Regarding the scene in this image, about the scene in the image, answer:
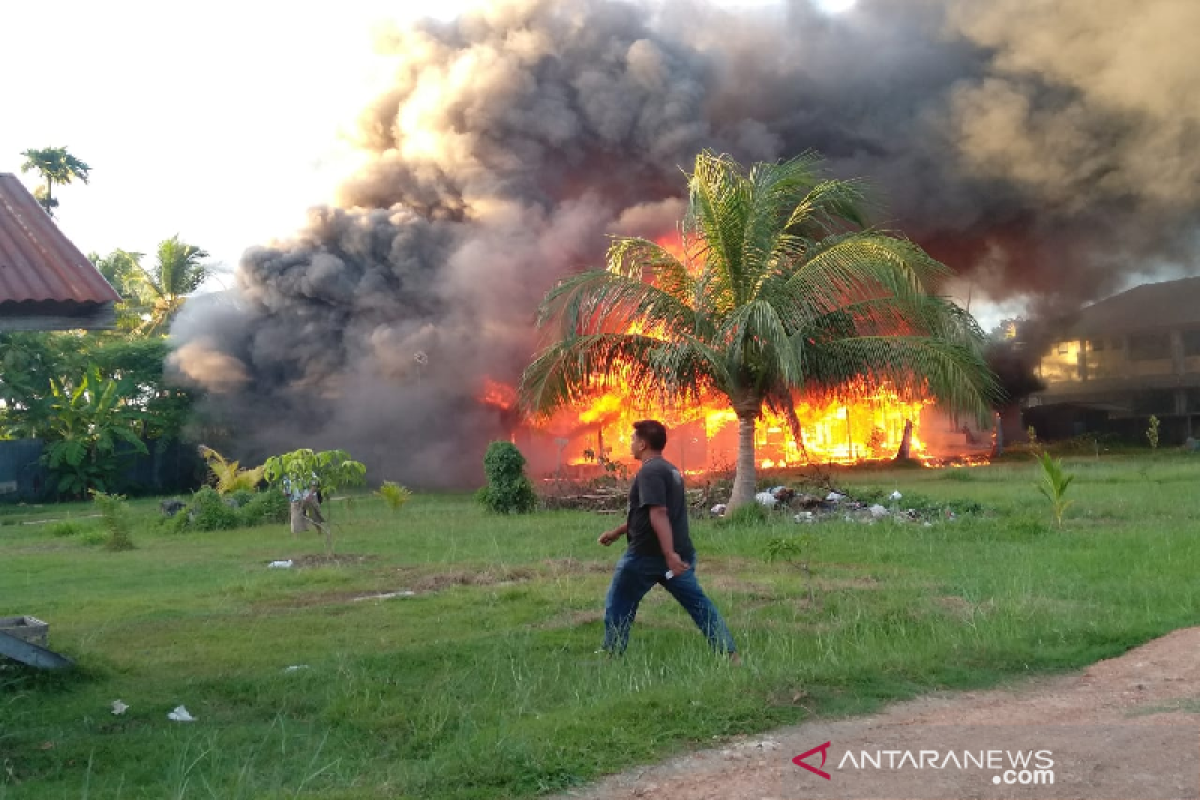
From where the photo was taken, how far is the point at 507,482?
1847 cm

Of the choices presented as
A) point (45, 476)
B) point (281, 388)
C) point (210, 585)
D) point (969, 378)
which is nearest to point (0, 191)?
point (210, 585)

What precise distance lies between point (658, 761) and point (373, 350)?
22.0 m

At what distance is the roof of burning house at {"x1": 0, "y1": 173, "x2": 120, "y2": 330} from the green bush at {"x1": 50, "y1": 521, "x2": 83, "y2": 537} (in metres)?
13.3

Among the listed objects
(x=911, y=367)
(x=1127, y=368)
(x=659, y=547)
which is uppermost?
(x=1127, y=368)

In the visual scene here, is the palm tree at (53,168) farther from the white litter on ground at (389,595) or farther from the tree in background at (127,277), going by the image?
the white litter on ground at (389,595)

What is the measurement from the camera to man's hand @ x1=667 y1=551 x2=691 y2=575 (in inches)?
237

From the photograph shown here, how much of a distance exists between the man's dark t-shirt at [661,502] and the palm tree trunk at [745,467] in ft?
30.4

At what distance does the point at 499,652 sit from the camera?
679 centimetres

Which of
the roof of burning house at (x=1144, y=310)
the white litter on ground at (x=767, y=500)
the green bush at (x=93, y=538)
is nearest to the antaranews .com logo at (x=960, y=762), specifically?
the white litter on ground at (x=767, y=500)

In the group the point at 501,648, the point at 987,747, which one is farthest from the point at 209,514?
Answer: the point at 987,747

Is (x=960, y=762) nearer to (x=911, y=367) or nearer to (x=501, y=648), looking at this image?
(x=501, y=648)

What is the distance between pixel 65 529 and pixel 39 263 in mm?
14104

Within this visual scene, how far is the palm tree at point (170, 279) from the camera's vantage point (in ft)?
120

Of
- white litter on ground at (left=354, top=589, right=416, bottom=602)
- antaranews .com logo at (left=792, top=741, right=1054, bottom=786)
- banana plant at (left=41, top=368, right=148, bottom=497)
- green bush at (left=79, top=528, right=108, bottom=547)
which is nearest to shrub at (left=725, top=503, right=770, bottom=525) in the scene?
white litter on ground at (left=354, top=589, right=416, bottom=602)
